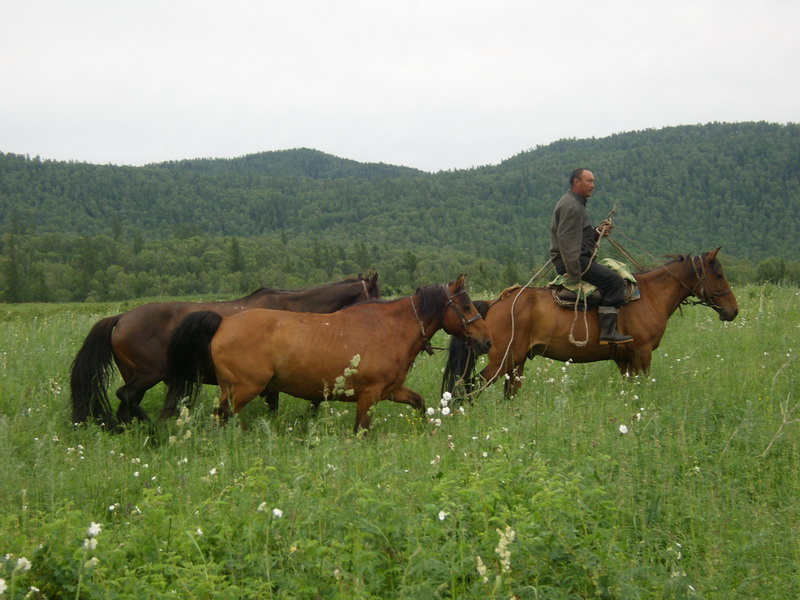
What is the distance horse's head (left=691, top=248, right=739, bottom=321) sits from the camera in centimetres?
1030

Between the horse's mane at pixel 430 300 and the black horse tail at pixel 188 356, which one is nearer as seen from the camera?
the black horse tail at pixel 188 356

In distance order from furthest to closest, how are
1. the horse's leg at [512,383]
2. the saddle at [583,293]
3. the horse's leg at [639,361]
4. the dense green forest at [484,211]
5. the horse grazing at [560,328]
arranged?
the dense green forest at [484,211]
the horse's leg at [639,361]
the saddle at [583,293]
the horse grazing at [560,328]
the horse's leg at [512,383]

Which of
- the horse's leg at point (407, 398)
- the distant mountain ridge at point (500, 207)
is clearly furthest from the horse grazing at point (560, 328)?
the distant mountain ridge at point (500, 207)

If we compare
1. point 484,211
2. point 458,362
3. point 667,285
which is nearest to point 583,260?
point 667,285

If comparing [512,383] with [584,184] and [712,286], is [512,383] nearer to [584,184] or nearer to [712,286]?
[584,184]

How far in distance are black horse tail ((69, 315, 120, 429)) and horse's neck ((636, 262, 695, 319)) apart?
780cm

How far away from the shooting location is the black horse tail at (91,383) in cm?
872

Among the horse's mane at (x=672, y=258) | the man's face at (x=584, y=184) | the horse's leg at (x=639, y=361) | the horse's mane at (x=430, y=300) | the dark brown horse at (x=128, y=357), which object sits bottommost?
the horse's leg at (x=639, y=361)

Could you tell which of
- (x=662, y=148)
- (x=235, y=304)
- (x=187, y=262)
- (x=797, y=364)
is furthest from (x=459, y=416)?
(x=662, y=148)

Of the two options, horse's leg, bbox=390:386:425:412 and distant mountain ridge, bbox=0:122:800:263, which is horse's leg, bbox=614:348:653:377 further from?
distant mountain ridge, bbox=0:122:800:263

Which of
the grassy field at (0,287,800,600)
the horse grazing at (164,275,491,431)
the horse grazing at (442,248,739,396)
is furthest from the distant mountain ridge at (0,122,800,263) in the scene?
the grassy field at (0,287,800,600)

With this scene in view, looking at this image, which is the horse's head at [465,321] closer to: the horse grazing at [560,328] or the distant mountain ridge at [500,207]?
the horse grazing at [560,328]

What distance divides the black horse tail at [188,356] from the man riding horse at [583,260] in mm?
4862

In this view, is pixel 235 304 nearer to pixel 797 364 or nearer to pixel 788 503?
pixel 788 503
